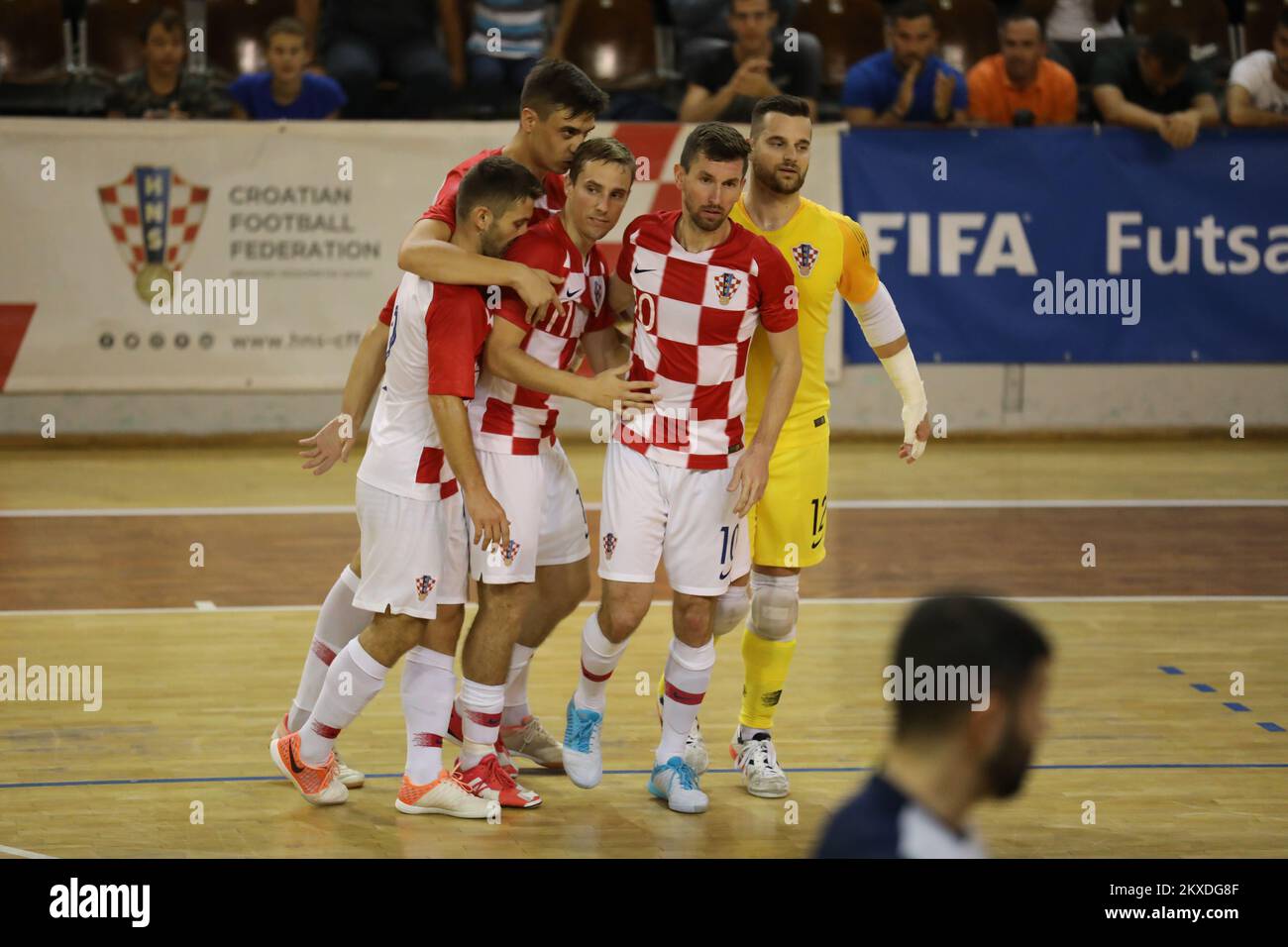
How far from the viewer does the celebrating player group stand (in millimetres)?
5355

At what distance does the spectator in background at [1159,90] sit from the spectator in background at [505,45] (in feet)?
14.4

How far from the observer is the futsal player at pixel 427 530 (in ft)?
17.3

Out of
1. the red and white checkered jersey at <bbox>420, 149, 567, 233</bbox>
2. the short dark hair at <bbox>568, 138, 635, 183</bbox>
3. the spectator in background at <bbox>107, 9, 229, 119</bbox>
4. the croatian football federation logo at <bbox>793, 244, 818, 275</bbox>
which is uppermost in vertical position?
the spectator in background at <bbox>107, 9, 229, 119</bbox>

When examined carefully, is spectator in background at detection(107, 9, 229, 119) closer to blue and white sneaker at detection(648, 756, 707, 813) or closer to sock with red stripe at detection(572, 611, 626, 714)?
sock with red stripe at detection(572, 611, 626, 714)

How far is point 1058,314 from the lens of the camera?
1308cm

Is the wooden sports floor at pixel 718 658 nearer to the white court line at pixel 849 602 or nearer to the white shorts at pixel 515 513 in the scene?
the white court line at pixel 849 602

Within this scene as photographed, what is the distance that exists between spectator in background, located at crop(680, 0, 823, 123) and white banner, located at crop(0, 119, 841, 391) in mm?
467

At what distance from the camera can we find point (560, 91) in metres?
5.60

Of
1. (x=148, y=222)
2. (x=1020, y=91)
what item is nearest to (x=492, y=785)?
(x=148, y=222)

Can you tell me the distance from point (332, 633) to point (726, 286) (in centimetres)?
186

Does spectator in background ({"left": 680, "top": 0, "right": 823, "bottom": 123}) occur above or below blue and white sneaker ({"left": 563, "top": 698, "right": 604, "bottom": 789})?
above

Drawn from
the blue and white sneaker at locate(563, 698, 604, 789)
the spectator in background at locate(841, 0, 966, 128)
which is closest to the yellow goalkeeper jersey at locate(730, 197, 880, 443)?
the blue and white sneaker at locate(563, 698, 604, 789)

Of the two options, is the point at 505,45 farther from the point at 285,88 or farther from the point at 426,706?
the point at 426,706

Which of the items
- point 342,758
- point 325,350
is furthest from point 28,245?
point 342,758
